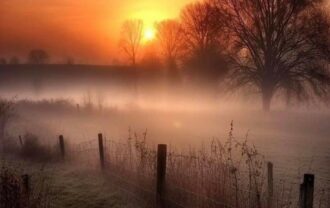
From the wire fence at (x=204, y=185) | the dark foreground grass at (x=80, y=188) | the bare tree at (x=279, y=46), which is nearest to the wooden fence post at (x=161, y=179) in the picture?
the wire fence at (x=204, y=185)

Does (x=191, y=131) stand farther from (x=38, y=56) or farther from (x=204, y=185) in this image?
(x=38, y=56)

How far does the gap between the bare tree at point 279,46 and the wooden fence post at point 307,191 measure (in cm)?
2296

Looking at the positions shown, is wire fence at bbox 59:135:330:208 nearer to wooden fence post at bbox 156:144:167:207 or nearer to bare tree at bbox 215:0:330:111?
wooden fence post at bbox 156:144:167:207

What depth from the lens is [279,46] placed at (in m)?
29.0

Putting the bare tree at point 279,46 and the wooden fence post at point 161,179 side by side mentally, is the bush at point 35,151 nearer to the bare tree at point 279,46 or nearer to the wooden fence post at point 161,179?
the wooden fence post at point 161,179

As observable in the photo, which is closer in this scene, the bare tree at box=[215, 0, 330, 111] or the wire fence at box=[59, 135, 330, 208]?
the wire fence at box=[59, 135, 330, 208]

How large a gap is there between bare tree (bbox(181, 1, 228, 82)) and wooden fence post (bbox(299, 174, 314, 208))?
25.7 meters

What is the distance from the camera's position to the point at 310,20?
27297 mm

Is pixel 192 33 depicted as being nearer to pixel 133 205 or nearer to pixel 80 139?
pixel 80 139

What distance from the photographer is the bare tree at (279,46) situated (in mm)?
27250

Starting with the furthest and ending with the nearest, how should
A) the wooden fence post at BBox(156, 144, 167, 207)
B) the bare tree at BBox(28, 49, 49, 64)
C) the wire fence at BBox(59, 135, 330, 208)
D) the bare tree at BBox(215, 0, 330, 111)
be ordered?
1. the bare tree at BBox(28, 49, 49, 64)
2. the bare tree at BBox(215, 0, 330, 111)
3. the wooden fence post at BBox(156, 144, 167, 207)
4. the wire fence at BBox(59, 135, 330, 208)

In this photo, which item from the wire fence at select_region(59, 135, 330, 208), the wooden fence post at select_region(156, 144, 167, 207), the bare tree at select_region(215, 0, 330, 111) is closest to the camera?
the wire fence at select_region(59, 135, 330, 208)

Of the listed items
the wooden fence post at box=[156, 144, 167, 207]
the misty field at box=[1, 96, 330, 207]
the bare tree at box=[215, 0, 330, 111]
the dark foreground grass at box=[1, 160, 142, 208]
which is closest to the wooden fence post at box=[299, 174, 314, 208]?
the wooden fence post at box=[156, 144, 167, 207]

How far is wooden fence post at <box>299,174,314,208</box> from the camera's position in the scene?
590 cm
